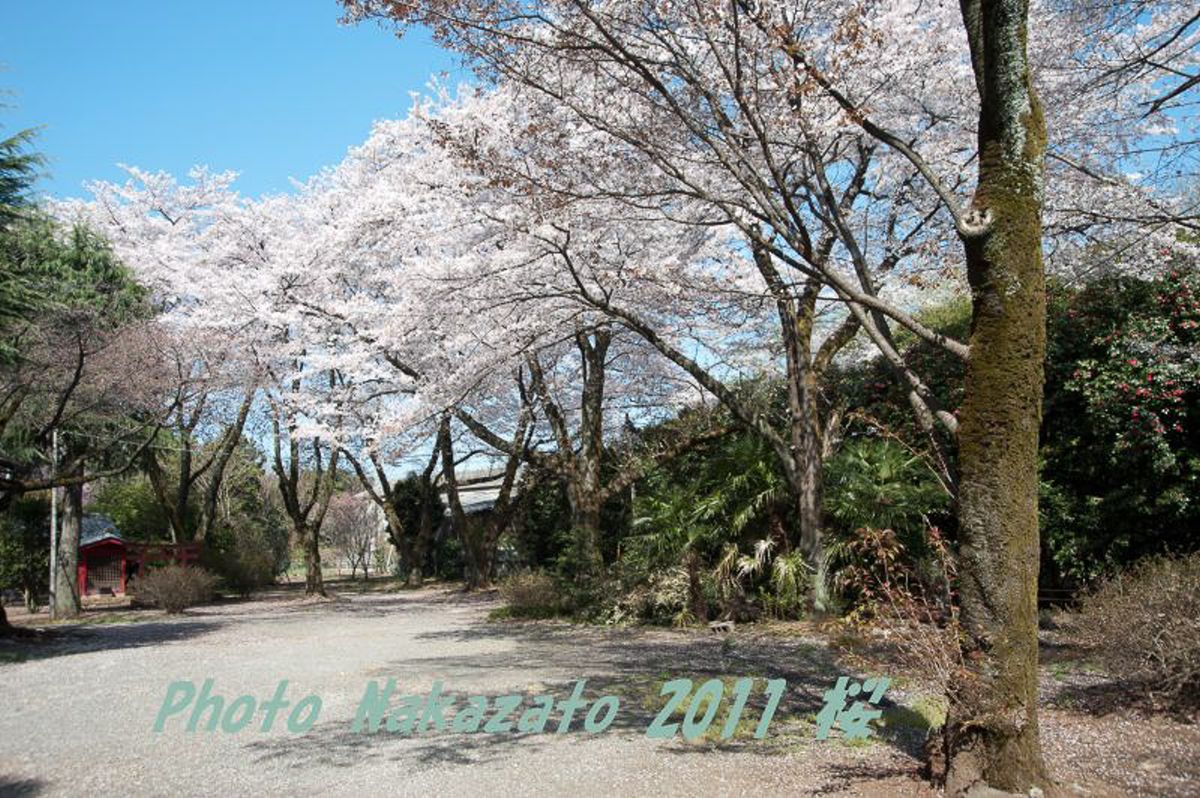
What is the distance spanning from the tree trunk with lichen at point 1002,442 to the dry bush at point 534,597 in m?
9.62

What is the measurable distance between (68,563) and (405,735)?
529 inches

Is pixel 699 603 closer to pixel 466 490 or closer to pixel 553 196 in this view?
pixel 553 196

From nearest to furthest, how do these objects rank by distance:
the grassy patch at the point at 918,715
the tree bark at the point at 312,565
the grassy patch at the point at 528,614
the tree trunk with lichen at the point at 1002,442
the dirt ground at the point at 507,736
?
the tree trunk with lichen at the point at 1002,442 < the dirt ground at the point at 507,736 < the grassy patch at the point at 918,715 < the grassy patch at the point at 528,614 < the tree bark at the point at 312,565

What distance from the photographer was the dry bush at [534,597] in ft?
43.1

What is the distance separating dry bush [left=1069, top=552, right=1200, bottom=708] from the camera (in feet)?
15.3

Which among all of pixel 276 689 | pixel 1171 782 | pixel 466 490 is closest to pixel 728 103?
pixel 1171 782

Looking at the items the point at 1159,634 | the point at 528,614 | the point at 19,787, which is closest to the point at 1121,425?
the point at 1159,634

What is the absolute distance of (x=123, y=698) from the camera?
23.3 feet

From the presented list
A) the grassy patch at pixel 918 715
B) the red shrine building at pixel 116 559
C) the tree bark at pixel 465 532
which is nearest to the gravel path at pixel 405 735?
the grassy patch at pixel 918 715

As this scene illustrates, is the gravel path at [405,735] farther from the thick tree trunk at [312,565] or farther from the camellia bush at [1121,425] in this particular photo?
the thick tree trunk at [312,565]

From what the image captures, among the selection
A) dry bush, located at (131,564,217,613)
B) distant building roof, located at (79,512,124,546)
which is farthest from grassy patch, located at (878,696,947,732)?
distant building roof, located at (79,512,124,546)

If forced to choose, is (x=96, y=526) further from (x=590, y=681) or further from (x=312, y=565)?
(x=590, y=681)

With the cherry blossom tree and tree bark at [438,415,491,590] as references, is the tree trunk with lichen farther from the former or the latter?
tree bark at [438,415,491,590]

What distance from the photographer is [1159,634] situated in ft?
15.7
